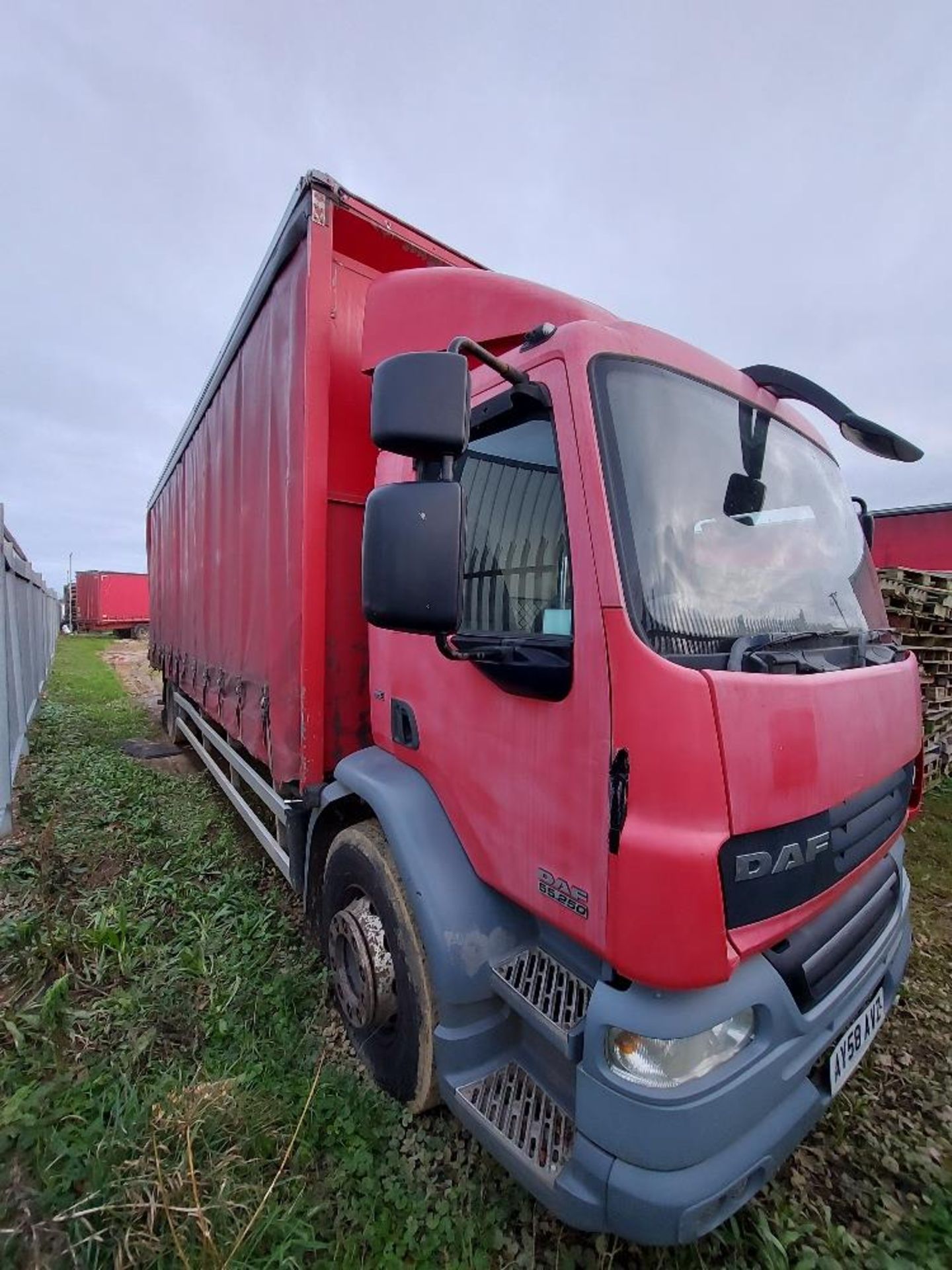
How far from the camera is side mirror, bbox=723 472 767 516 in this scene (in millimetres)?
1668

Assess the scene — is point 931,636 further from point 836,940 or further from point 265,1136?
point 265,1136

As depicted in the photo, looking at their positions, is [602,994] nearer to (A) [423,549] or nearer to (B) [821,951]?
(B) [821,951]

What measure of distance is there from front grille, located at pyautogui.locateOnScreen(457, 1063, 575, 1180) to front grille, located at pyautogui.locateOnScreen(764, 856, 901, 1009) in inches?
27.0

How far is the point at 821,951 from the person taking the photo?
1.59m

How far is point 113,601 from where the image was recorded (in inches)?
1184

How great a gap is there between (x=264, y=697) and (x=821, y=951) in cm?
244

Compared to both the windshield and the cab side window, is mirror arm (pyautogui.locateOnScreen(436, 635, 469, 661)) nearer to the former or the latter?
the cab side window

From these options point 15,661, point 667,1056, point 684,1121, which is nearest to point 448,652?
point 667,1056

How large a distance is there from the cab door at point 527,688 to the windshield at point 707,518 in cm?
12

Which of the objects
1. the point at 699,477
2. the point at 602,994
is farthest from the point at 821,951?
the point at 699,477

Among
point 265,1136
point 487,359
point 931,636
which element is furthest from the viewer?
point 931,636

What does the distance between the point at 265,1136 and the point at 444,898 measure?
3.36ft

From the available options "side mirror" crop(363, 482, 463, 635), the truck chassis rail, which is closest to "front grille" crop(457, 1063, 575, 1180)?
"side mirror" crop(363, 482, 463, 635)

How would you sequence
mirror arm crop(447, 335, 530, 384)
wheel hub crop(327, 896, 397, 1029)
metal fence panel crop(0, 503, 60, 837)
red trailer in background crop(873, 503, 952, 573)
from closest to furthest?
mirror arm crop(447, 335, 530, 384) → wheel hub crop(327, 896, 397, 1029) → metal fence panel crop(0, 503, 60, 837) → red trailer in background crop(873, 503, 952, 573)
